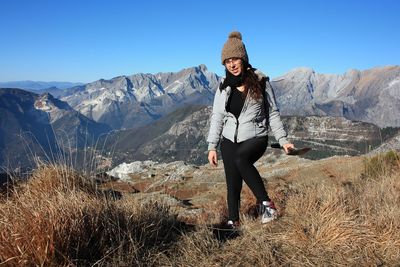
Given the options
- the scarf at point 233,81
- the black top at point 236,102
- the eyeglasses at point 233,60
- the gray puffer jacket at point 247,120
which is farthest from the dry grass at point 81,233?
the eyeglasses at point 233,60

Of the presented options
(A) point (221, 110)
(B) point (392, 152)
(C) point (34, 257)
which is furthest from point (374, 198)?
(B) point (392, 152)

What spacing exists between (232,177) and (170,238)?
156 cm

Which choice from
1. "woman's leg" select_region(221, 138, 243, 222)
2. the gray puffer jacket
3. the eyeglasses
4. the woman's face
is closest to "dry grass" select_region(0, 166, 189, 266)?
"woman's leg" select_region(221, 138, 243, 222)

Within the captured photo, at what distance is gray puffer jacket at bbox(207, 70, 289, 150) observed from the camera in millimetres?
5684

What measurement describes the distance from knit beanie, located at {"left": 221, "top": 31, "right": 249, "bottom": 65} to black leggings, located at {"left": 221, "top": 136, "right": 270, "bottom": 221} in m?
1.17

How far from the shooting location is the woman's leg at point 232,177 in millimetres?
5801

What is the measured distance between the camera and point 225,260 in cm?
412

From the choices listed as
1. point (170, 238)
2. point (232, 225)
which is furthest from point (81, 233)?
point (232, 225)

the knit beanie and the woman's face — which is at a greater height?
the knit beanie

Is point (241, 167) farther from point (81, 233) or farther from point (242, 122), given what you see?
point (81, 233)

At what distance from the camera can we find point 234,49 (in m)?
5.69

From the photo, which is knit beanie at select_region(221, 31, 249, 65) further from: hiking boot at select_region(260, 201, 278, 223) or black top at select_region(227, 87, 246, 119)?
hiking boot at select_region(260, 201, 278, 223)

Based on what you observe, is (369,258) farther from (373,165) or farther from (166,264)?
(373,165)

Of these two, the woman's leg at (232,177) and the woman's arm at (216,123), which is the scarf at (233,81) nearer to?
the woman's arm at (216,123)
